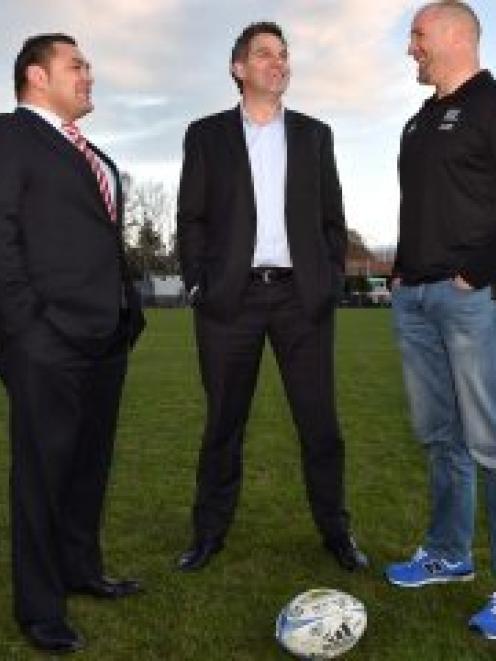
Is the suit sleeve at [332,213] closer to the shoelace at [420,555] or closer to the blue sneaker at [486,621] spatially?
the shoelace at [420,555]

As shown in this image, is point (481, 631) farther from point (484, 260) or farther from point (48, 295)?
point (48, 295)

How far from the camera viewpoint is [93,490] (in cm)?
589

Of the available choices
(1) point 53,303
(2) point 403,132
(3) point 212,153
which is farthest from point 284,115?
(1) point 53,303

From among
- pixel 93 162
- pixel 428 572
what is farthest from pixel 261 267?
pixel 428 572

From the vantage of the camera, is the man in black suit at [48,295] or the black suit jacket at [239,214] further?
the black suit jacket at [239,214]

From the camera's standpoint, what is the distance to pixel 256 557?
261 inches

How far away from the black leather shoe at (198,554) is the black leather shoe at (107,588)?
1.58 ft

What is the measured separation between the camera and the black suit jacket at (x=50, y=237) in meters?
4.97

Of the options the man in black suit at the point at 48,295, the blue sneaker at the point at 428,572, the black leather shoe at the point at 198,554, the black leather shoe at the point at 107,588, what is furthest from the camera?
the black leather shoe at the point at 198,554

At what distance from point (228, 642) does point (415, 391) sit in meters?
1.66

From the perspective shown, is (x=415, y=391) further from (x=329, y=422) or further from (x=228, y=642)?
(x=228, y=642)

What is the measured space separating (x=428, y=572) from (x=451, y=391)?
107 cm

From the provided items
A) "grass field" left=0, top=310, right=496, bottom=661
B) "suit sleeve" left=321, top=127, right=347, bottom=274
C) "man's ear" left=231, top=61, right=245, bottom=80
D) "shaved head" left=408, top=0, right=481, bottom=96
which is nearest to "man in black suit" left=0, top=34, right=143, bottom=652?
"grass field" left=0, top=310, right=496, bottom=661

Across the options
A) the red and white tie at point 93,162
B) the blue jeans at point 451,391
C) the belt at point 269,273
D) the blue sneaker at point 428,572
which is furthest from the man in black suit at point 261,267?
the red and white tie at point 93,162
